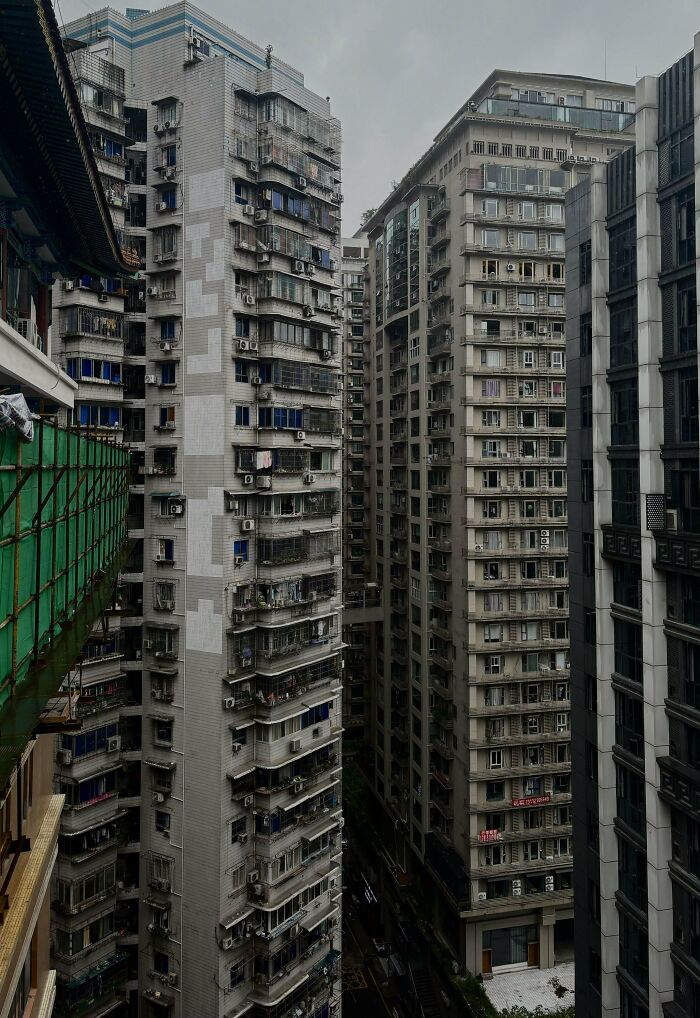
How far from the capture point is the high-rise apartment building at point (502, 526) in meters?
33.9

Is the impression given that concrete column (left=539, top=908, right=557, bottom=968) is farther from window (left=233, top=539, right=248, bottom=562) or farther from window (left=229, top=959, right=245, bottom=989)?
window (left=233, top=539, right=248, bottom=562)

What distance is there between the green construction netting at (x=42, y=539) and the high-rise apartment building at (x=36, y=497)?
0.07 ft

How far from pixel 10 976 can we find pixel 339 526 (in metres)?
22.7

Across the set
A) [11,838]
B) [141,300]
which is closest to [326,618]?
[141,300]

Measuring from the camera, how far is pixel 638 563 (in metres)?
18.7

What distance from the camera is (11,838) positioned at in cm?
861

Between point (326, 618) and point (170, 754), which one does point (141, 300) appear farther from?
point (170, 754)

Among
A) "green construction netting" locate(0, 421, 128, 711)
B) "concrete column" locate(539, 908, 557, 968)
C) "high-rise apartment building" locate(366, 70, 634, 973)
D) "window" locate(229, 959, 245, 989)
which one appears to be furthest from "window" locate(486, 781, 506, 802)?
"green construction netting" locate(0, 421, 128, 711)

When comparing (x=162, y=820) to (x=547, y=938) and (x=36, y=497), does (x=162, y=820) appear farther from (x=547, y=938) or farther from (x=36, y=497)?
(x=36, y=497)

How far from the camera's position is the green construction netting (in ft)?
19.0

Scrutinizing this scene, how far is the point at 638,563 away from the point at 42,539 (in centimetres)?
1555

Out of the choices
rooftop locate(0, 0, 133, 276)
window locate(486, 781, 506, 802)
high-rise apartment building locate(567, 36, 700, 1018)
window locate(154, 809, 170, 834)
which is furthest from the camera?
window locate(486, 781, 506, 802)

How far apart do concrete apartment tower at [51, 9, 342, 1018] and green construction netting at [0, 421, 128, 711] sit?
12.6 metres

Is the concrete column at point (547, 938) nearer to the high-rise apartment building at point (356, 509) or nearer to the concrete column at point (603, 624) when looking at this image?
the concrete column at point (603, 624)
